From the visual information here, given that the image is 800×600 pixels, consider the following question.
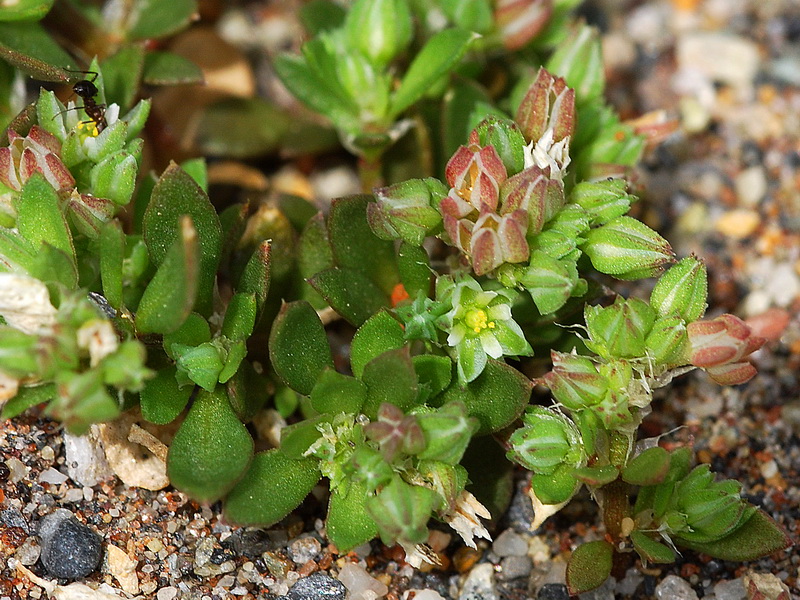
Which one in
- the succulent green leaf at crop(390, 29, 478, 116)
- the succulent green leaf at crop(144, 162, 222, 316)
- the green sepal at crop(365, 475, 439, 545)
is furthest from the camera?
the succulent green leaf at crop(390, 29, 478, 116)

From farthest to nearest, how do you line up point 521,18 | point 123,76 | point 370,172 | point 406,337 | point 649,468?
point 370,172, point 521,18, point 123,76, point 406,337, point 649,468

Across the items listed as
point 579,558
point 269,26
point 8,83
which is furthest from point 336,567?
point 269,26

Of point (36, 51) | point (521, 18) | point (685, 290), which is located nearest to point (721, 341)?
point (685, 290)

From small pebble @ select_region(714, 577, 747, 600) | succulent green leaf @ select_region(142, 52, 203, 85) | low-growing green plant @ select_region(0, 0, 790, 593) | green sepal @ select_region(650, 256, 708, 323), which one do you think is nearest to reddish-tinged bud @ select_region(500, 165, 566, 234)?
low-growing green plant @ select_region(0, 0, 790, 593)

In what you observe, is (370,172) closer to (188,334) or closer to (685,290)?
(188,334)

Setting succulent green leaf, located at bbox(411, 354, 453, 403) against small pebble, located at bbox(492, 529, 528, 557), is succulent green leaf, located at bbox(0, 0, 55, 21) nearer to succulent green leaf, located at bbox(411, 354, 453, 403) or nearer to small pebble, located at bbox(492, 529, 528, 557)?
succulent green leaf, located at bbox(411, 354, 453, 403)

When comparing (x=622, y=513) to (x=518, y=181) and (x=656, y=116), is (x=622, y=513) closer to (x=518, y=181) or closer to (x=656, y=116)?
(x=518, y=181)

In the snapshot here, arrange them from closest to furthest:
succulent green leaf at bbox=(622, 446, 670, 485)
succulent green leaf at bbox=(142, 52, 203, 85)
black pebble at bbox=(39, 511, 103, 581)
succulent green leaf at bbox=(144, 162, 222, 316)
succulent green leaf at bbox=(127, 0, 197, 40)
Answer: succulent green leaf at bbox=(622, 446, 670, 485) < black pebble at bbox=(39, 511, 103, 581) < succulent green leaf at bbox=(144, 162, 222, 316) < succulent green leaf at bbox=(142, 52, 203, 85) < succulent green leaf at bbox=(127, 0, 197, 40)
